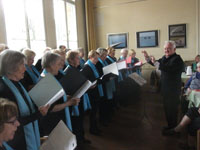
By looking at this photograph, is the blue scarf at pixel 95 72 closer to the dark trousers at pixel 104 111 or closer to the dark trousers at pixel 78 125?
the dark trousers at pixel 104 111

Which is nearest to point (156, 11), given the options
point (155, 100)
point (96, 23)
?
point (96, 23)

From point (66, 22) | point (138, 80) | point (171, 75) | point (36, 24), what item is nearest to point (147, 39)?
point (66, 22)

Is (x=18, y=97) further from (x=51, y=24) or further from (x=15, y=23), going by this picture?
(x=51, y=24)

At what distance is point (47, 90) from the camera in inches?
57.5

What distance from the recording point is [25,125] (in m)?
1.45

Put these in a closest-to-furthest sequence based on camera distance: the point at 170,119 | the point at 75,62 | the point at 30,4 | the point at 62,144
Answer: the point at 62,144, the point at 75,62, the point at 170,119, the point at 30,4

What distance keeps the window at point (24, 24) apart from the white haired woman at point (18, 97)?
3300mm

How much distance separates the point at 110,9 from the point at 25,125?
21.6ft

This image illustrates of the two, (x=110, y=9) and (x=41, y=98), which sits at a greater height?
(x=110, y=9)

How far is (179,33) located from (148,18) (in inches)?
48.9

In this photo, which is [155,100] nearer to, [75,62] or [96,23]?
[75,62]

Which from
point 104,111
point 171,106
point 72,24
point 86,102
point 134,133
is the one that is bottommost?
point 134,133

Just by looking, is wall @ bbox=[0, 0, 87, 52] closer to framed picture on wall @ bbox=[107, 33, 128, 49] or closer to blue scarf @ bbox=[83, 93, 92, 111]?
framed picture on wall @ bbox=[107, 33, 128, 49]

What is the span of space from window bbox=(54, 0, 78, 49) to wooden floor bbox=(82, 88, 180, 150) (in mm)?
3367
